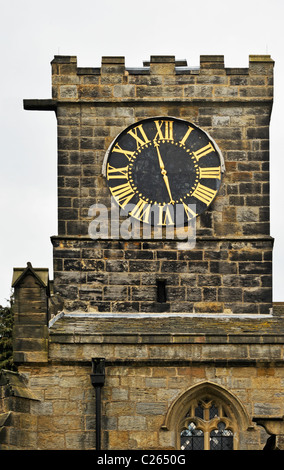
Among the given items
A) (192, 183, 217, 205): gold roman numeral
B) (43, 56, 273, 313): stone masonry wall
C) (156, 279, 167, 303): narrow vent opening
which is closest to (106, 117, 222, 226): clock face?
(192, 183, 217, 205): gold roman numeral

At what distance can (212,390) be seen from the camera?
90.2 feet

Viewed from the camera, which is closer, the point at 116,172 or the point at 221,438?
the point at 221,438

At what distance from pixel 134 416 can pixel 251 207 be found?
557 cm

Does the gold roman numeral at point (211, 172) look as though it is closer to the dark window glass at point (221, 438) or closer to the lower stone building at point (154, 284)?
the lower stone building at point (154, 284)

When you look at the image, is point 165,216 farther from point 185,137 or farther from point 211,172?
point 185,137

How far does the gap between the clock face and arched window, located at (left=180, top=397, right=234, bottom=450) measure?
4346 mm

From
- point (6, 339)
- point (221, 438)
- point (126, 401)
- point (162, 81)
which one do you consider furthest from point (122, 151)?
point (6, 339)

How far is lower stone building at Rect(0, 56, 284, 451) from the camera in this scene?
27219 mm

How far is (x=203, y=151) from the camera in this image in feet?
99.3

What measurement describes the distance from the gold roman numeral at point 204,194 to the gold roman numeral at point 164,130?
1.29 m

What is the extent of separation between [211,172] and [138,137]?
1757mm

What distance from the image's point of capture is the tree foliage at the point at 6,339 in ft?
141

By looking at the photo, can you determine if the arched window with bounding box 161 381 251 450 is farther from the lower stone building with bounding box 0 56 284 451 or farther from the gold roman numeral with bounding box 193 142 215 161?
the gold roman numeral with bounding box 193 142 215 161

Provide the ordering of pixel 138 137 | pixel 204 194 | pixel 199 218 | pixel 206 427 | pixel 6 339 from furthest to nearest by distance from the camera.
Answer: pixel 6 339, pixel 138 137, pixel 204 194, pixel 199 218, pixel 206 427
